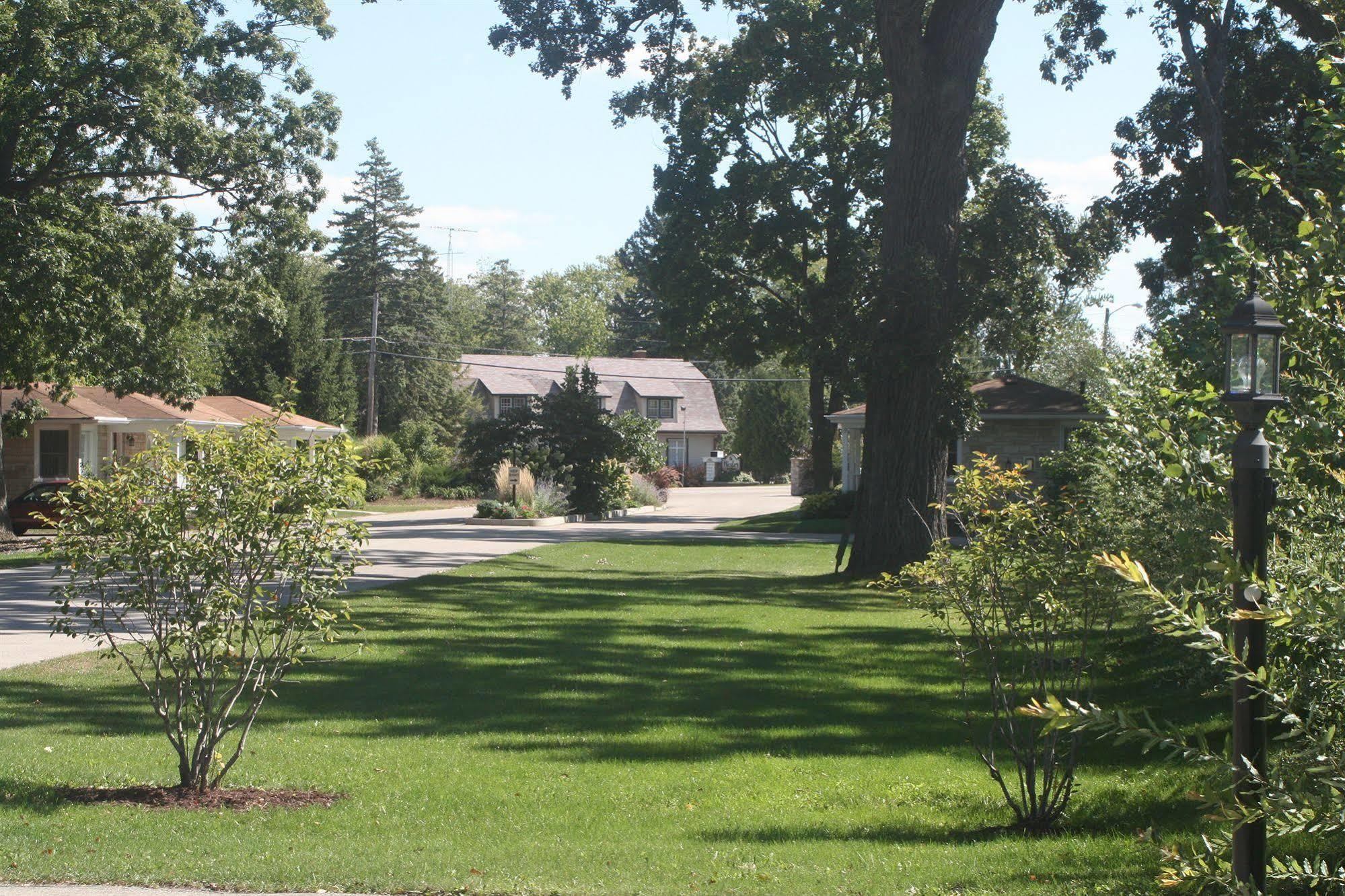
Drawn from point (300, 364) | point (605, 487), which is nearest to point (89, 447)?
point (300, 364)

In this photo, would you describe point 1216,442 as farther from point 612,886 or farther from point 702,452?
point 702,452

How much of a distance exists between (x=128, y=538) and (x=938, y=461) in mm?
15333

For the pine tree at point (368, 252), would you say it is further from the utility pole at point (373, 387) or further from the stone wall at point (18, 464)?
the stone wall at point (18, 464)

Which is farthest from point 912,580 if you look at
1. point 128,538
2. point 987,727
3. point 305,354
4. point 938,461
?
point 305,354

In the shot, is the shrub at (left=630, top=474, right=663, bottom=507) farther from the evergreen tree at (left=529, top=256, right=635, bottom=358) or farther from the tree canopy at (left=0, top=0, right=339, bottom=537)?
the evergreen tree at (left=529, top=256, right=635, bottom=358)

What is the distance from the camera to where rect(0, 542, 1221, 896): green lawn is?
244 inches

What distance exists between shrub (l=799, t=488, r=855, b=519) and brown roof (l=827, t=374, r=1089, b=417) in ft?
18.6

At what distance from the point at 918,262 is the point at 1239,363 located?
612 inches

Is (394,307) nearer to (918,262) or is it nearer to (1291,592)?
(918,262)

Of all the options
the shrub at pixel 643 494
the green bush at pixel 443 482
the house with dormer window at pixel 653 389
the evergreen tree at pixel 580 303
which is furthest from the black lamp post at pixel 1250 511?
the evergreen tree at pixel 580 303

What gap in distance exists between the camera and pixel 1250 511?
13.3ft

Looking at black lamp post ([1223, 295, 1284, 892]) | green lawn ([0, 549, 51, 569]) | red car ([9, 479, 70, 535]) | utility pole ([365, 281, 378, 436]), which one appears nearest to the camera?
black lamp post ([1223, 295, 1284, 892])

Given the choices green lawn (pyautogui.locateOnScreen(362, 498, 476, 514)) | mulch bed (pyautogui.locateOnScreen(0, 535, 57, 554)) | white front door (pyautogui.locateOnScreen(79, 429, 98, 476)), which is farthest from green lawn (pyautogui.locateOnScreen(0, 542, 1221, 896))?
green lawn (pyautogui.locateOnScreen(362, 498, 476, 514))

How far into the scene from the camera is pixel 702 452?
84.6 metres
